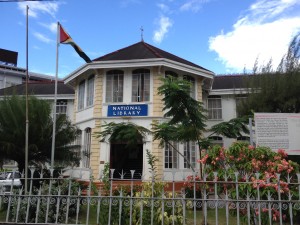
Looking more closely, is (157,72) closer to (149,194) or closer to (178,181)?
(178,181)

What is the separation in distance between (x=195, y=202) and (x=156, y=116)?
998cm

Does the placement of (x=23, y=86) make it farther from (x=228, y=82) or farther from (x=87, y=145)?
(x=228, y=82)

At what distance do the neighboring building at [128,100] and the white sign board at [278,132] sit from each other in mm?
6564

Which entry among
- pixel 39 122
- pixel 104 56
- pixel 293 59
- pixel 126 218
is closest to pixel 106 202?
pixel 126 218

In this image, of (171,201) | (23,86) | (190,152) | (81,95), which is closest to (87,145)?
(81,95)

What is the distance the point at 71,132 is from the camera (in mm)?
13570

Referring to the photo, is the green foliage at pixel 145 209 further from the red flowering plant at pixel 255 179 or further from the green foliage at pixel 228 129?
the green foliage at pixel 228 129

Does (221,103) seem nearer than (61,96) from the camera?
Yes

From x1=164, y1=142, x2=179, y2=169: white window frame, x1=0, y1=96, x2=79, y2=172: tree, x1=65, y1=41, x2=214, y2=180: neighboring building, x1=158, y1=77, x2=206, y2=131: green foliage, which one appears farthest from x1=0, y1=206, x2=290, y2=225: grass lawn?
x1=65, y1=41, x2=214, y2=180: neighboring building

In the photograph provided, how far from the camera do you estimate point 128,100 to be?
631 inches

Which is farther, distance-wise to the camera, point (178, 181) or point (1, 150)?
point (178, 181)

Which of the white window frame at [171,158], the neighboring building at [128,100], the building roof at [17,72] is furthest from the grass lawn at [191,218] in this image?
the building roof at [17,72]

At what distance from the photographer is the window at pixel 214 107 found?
20.5m

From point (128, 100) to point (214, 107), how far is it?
279 inches
